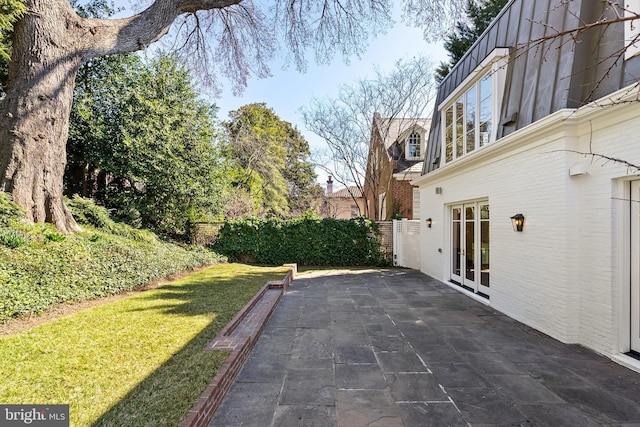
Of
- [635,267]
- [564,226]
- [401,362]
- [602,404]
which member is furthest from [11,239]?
[635,267]

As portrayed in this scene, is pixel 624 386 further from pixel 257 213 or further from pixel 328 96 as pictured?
pixel 257 213

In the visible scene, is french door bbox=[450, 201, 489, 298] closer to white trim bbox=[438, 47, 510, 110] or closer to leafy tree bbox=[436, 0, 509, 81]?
white trim bbox=[438, 47, 510, 110]

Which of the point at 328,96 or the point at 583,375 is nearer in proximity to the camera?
the point at 583,375

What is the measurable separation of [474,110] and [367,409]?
22.4ft

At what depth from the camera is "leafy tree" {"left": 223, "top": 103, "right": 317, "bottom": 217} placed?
1800cm

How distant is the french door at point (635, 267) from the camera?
11.7ft

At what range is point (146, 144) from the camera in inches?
410

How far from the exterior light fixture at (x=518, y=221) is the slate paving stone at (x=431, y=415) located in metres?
3.66

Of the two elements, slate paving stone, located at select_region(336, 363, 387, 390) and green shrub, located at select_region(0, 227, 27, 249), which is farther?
green shrub, located at select_region(0, 227, 27, 249)

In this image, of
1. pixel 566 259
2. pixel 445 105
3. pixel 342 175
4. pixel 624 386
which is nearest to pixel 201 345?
pixel 624 386

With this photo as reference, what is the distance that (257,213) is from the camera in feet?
62.5

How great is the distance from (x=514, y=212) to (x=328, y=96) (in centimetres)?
1123

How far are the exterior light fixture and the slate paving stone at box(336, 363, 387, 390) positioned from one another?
3.66 meters

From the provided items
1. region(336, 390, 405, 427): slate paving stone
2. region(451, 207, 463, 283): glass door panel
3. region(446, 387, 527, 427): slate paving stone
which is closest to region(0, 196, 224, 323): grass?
region(336, 390, 405, 427): slate paving stone
